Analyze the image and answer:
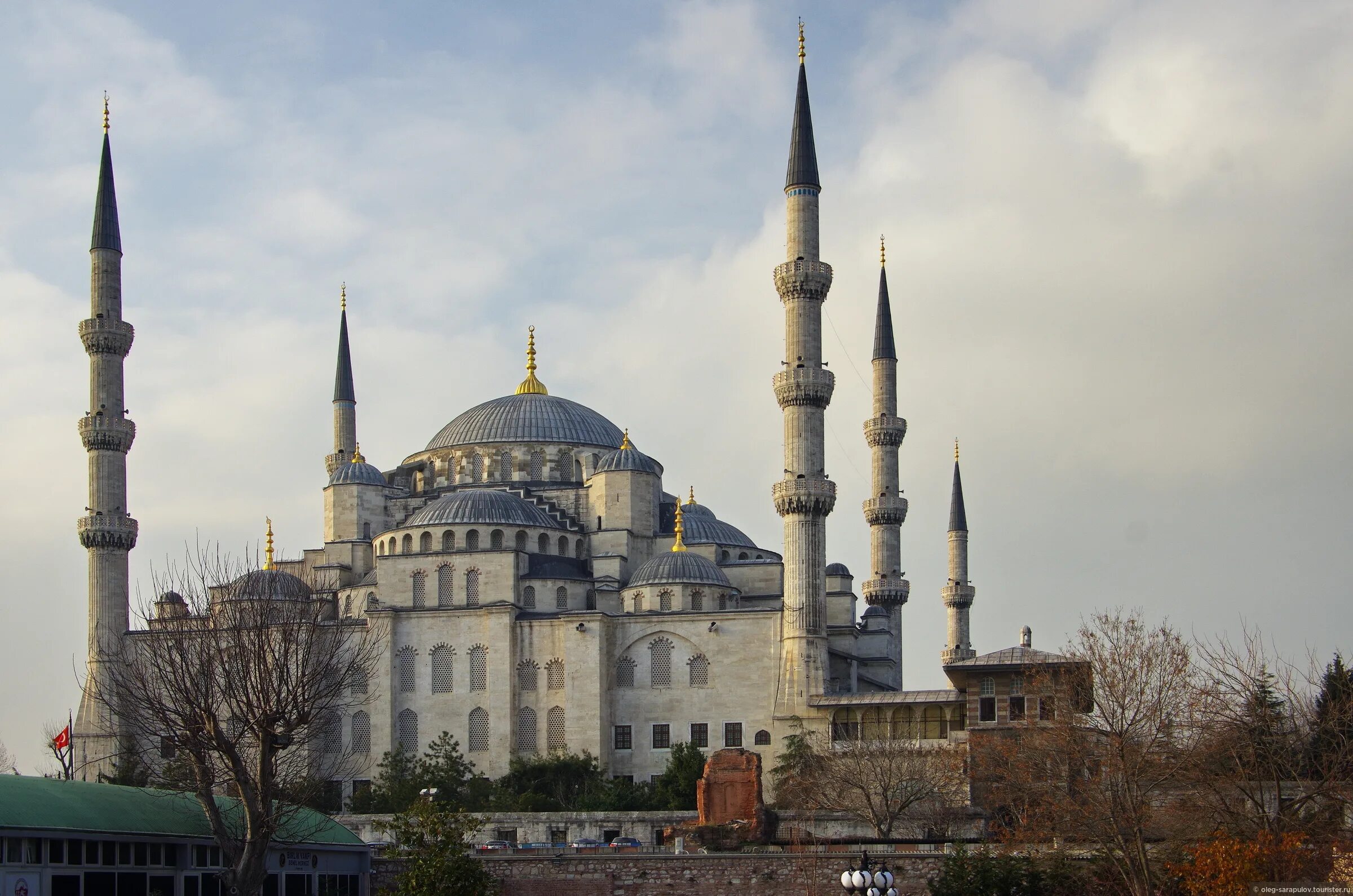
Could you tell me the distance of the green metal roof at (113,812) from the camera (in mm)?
23281

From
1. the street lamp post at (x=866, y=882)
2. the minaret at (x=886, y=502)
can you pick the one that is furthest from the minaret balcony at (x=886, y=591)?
the street lamp post at (x=866, y=882)

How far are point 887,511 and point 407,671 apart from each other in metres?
14.2

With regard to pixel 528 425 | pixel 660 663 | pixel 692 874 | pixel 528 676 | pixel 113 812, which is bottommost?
pixel 692 874

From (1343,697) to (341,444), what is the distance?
109 ft

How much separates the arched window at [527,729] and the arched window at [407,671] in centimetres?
280

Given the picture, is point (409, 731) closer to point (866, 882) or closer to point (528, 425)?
point (528, 425)

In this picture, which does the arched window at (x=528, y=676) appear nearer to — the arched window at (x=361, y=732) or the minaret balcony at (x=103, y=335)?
the arched window at (x=361, y=732)

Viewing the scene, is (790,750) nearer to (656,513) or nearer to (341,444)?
(656,513)

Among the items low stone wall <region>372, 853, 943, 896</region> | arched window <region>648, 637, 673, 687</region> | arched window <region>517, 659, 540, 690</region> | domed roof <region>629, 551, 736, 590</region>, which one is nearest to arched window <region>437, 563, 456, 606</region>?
arched window <region>517, 659, 540, 690</region>

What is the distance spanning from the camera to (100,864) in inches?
961

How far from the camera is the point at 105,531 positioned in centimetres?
4544

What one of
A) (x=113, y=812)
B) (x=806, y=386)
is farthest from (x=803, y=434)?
(x=113, y=812)

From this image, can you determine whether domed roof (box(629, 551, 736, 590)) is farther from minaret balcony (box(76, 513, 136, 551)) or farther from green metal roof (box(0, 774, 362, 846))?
green metal roof (box(0, 774, 362, 846))

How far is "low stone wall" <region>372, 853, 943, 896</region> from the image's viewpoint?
87.9ft
